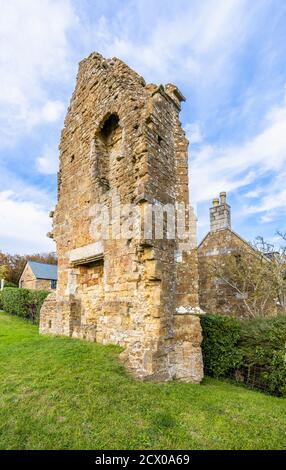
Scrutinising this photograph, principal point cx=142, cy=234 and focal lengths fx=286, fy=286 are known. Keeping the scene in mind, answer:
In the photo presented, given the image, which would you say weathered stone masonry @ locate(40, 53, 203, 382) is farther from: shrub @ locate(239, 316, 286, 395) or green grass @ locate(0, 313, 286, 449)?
shrub @ locate(239, 316, 286, 395)

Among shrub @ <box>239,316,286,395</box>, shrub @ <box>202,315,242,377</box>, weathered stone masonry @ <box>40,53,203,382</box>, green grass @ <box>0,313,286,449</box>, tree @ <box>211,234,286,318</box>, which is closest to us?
green grass @ <box>0,313,286,449</box>

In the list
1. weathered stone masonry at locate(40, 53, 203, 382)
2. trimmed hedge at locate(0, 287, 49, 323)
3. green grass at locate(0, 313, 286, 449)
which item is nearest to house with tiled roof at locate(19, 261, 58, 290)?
trimmed hedge at locate(0, 287, 49, 323)

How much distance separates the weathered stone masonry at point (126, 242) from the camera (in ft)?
18.8

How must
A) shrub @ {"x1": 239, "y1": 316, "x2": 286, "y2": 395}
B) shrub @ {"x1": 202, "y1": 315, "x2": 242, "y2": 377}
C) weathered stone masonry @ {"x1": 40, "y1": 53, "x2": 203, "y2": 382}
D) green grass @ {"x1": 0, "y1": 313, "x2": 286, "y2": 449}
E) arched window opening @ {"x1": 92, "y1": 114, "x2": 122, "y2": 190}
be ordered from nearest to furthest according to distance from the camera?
1. green grass @ {"x1": 0, "y1": 313, "x2": 286, "y2": 449}
2. weathered stone masonry @ {"x1": 40, "y1": 53, "x2": 203, "y2": 382}
3. shrub @ {"x1": 239, "y1": 316, "x2": 286, "y2": 395}
4. shrub @ {"x1": 202, "y1": 315, "x2": 242, "y2": 377}
5. arched window opening @ {"x1": 92, "y1": 114, "x2": 122, "y2": 190}

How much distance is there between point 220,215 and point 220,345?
27.0 ft

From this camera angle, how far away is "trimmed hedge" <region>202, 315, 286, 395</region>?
647 centimetres

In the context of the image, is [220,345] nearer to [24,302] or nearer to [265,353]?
[265,353]

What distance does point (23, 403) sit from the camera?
13.2ft

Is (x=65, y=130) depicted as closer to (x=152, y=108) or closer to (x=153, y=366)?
(x=152, y=108)

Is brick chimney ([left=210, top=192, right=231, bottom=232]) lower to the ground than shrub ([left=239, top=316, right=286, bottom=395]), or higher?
higher

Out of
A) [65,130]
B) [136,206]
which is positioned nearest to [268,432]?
[136,206]

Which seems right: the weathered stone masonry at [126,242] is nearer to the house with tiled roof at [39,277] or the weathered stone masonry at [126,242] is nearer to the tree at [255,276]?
the tree at [255,276]

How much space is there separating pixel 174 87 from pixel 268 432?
24.5 ft

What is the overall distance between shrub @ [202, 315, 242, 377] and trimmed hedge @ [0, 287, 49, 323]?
9.59 meters
